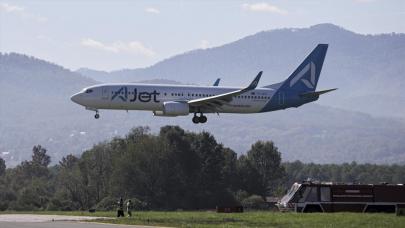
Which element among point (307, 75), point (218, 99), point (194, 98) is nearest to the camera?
point (218, 99)

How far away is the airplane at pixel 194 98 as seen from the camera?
80812mm

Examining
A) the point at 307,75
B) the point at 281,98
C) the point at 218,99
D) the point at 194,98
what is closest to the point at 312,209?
the point at 218,99

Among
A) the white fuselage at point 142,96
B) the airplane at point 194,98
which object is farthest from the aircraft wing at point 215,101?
the white fuselage at point 142,96

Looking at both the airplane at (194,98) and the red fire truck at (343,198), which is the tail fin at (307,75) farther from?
the red fire truck at (343,198)

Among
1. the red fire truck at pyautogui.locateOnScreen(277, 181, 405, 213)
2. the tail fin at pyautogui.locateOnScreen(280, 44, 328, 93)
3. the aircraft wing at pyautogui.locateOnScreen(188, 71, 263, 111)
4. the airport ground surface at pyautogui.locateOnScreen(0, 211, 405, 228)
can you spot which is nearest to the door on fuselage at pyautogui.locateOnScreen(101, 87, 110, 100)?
the aircraft wing at pyautogui.locateOnScreen(188, 71, 263, 111)

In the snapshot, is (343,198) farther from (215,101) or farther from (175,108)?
(175,108)

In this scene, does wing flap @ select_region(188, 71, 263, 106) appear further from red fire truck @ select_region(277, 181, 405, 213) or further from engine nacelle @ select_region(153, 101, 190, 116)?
red fire truck @ select_region(277, 181, 405, 213)

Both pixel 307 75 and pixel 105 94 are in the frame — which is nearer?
pixel 105 94

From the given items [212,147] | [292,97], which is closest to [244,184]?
[212,147]

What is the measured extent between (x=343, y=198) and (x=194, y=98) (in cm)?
2002

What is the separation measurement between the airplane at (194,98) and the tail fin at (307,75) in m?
0.11

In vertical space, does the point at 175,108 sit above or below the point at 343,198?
above

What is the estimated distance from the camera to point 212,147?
126562 millimetres

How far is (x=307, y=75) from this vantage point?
90.9 m
